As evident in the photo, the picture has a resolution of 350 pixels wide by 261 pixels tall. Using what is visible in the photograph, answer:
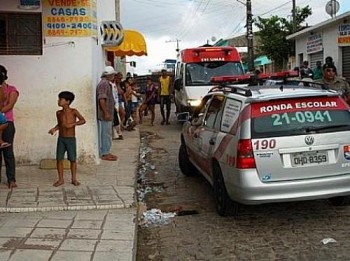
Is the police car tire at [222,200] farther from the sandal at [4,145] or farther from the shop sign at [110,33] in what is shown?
the shop sign at [110,33]

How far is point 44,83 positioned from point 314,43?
1913 cm

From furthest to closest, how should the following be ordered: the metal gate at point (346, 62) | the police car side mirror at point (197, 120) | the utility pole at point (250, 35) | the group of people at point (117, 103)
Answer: the utility pole at point (250, 35)
the metal gate at point (346, 62)
the group of people at point (117, 103)
the police car side mirror at point (197, 120)

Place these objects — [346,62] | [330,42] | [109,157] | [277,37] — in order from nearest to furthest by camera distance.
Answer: [109,157] < [346,62] < [330,42] < [277,37]

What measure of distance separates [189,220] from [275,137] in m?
1.64

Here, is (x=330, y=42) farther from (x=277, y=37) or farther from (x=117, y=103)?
(x=277, y=37)

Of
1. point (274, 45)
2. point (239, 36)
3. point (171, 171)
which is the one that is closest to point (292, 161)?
point (171, 171)

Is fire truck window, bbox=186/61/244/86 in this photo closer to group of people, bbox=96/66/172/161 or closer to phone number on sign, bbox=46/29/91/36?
group of people, bbox=96/66/172/161

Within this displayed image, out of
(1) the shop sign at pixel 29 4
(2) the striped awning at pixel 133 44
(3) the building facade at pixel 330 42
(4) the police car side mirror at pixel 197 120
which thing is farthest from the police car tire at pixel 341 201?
(3) the building facade at pixel 330 42

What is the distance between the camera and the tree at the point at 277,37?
39.0 m

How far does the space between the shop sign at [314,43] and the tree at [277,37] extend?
1042 cm

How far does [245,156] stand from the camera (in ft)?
20.8

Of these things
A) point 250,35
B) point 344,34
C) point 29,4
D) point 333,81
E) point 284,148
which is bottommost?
point 284,148

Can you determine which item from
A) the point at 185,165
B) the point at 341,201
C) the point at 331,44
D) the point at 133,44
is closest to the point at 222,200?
the point at 341,201

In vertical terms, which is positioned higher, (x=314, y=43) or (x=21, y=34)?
(x=314, y=43)
